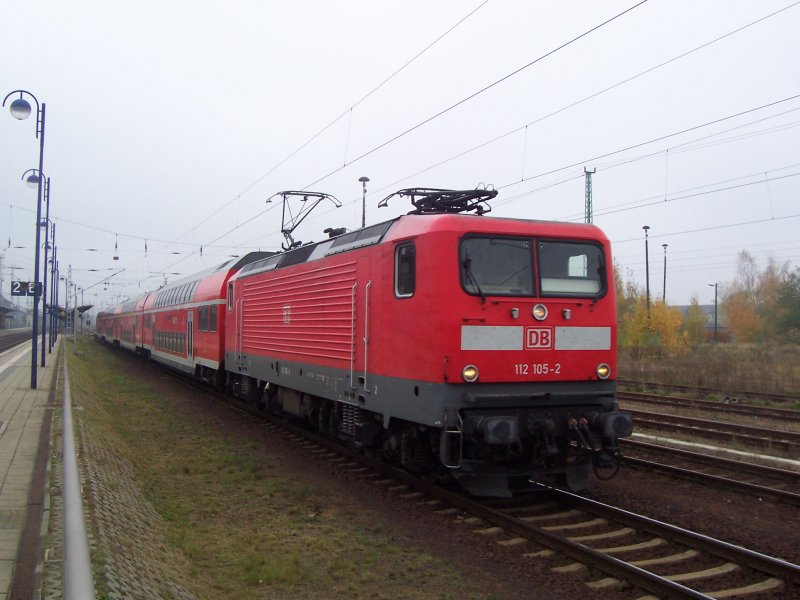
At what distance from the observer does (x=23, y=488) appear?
7105 mm

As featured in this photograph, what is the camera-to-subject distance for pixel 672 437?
12.6 metres

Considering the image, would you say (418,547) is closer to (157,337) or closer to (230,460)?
(230,460)

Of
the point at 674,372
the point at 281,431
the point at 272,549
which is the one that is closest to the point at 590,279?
the point at 272,549

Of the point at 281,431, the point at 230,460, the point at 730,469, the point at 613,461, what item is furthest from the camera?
the point at 281,431

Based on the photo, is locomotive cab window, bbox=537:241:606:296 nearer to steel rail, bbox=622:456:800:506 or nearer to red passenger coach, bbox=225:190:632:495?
red passenger coach, bbox=225:190:632:495

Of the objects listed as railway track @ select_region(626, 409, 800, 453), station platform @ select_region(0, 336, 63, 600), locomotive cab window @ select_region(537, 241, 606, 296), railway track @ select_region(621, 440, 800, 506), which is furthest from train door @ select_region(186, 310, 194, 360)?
locomotive cab window @ select_region(537, 241, 606, 296)

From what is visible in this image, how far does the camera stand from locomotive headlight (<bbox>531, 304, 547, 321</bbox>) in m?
7.70

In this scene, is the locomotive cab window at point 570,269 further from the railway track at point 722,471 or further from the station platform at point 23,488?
the station platform at point 23,488

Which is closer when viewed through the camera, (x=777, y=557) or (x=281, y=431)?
(x=777, y=557)

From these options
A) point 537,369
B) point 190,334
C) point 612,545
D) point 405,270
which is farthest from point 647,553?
point 190,334

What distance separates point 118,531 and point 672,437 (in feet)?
33.6

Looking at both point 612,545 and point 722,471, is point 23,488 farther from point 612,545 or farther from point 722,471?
point 722,471

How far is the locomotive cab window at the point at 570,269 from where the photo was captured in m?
7.97

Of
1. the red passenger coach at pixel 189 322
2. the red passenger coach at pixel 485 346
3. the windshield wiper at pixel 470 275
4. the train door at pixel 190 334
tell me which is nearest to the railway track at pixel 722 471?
the red passenger coach at pixel 485 346
